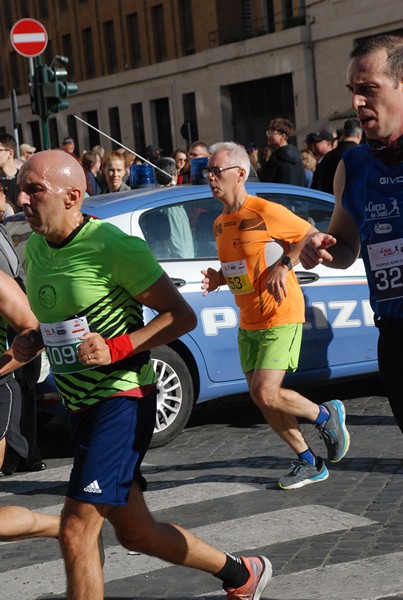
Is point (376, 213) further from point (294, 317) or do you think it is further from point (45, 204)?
point (294, 317)

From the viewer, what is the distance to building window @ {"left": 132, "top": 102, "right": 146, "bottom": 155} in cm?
5262

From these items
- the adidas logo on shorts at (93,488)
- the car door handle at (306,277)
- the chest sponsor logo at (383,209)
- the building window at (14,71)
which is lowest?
the car door handle at (306,277)

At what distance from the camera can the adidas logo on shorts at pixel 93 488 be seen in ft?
13.9

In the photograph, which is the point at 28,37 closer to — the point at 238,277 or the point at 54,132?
the point at 238,277

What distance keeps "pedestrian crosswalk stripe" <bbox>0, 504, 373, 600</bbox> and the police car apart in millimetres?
2083

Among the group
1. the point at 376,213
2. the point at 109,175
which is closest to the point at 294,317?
the point at 376,213

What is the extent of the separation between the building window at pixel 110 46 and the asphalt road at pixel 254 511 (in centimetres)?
4705

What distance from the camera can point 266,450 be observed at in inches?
313

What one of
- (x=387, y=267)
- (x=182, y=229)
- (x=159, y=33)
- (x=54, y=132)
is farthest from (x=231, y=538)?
(x=54, y=132)

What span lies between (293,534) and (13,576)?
53.2 inches

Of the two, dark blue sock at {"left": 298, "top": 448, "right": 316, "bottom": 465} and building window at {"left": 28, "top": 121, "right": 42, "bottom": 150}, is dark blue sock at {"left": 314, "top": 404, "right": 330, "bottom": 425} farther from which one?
building window at {"left": 28, "top": 121, "right": 42, "bottom": 150}

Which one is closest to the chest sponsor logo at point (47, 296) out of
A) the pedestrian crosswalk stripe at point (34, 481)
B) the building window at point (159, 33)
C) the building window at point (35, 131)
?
the pedestrian crosswalk stripe at point (34, 481)

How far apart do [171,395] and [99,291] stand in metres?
4.00

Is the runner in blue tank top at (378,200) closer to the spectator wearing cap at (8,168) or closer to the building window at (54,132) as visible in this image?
the spectator wearing cap at (8,168)
